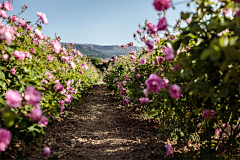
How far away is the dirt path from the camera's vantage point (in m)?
2.41

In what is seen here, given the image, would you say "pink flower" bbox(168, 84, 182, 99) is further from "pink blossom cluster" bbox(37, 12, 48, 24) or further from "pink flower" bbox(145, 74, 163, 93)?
"pink blossom cluster" bbox(37, 12, 48, 24)

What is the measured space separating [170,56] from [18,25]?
2.04m

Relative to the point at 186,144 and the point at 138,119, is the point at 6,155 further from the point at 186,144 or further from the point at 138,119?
the point at 138,119

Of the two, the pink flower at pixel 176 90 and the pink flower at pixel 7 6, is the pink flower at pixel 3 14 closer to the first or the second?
the pink flower at pixel 7 6

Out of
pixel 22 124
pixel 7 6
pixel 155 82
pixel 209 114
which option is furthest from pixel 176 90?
pixel 7 6

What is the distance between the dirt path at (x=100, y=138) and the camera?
241 cm

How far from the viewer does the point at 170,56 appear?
1.52 metres

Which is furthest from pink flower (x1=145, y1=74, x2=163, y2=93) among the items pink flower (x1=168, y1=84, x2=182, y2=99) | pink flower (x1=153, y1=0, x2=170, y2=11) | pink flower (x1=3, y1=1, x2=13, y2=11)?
pink flower (x1=3, y1=1, x2=13, y2=11)

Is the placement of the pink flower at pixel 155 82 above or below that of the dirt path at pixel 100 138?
above

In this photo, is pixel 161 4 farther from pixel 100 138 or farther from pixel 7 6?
pixel 100 138

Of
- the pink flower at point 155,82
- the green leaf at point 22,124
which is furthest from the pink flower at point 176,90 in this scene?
the green leaf at point 22,124

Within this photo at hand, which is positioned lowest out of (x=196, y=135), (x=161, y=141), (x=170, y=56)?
(x=161, y=141)

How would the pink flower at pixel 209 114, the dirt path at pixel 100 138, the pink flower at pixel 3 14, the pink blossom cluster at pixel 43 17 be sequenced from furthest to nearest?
the pink blossom cluster at pixel 43 17 → the dirt path at pixel 100 138 → the pink flower at pixel 3 14 → the pink flower at pixel 209 114

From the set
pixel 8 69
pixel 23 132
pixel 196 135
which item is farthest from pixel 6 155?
pixel 196 135
